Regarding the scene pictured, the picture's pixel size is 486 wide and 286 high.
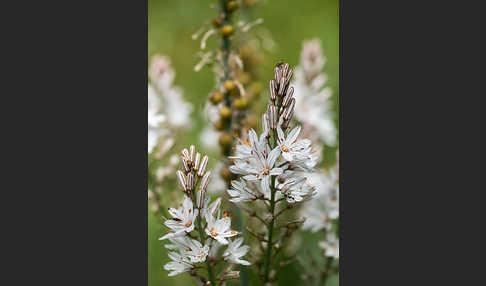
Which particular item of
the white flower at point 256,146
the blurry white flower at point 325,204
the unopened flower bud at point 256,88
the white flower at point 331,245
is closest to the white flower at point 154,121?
the unopened flower bud at point 256,88

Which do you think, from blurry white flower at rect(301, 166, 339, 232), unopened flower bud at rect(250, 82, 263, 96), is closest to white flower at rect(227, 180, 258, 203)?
blurry white flower at rect(301, 166, 339, 232)

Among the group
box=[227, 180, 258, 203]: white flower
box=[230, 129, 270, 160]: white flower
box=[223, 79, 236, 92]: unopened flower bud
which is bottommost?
box=[227, 180, 258, 203]: white flower

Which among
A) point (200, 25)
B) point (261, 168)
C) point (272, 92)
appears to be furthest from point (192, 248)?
point (200, 25)

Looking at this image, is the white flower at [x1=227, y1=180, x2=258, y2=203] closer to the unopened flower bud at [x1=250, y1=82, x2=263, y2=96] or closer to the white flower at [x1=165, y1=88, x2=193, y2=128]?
the unopened flower bud at [x1=250, y1=82, x2=263, y2=96]

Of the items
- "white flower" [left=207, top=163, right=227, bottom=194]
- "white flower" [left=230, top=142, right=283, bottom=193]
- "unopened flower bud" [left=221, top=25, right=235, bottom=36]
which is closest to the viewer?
"white flower" [left=230, top=142, right=283, bottom=193]

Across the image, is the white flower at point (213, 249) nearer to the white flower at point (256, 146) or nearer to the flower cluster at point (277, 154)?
the flower cluster at point (277, 154)

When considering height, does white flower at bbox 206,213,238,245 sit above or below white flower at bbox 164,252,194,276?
above
